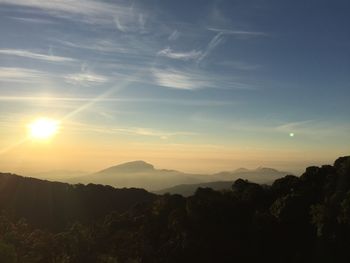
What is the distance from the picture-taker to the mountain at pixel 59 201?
6078 inches

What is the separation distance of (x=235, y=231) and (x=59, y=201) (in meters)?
114

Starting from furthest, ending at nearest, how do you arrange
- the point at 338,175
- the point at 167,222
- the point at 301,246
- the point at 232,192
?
the point at 232,192 < the point at 167,222 < the point at 338,175 < the point at 301,246

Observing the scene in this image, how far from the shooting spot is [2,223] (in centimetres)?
11519

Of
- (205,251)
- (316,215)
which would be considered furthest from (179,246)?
(316,215)

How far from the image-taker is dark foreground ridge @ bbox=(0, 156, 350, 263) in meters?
59.6

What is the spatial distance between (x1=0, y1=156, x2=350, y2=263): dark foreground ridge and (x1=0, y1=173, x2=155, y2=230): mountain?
60.1 m

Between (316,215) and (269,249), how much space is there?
8.59 metres

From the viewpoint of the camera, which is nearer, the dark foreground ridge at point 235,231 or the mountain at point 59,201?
the dark foreground ridge at point 235,231

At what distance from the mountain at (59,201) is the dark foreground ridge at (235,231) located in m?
60.1

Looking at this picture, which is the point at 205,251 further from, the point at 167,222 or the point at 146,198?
the point at 146,198

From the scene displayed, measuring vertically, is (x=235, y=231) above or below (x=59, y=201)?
below

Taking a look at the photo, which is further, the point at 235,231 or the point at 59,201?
the point at 59,201

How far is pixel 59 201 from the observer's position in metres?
168

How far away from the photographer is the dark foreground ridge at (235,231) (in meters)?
59.6
